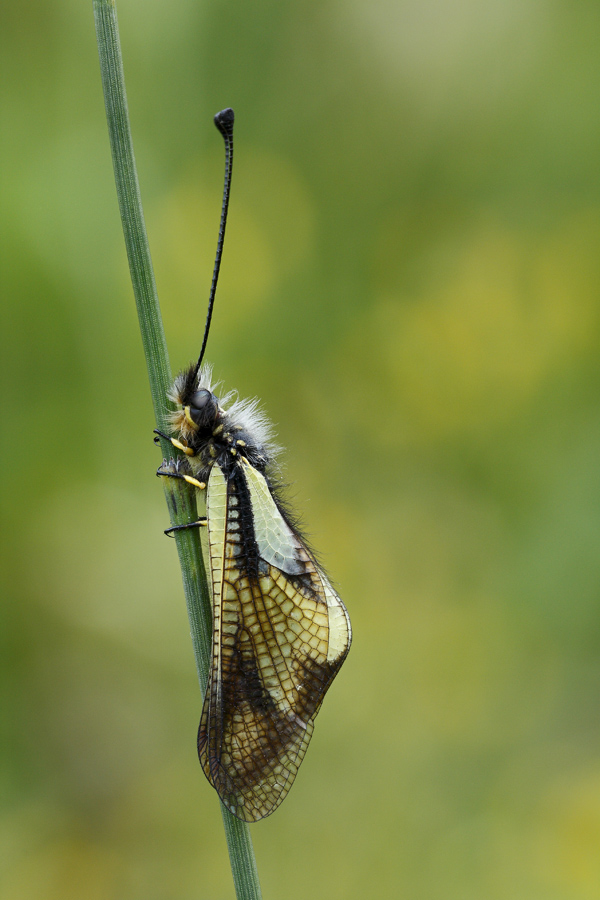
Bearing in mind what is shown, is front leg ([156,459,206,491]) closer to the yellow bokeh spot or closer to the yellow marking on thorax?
the yellow marking on thorax

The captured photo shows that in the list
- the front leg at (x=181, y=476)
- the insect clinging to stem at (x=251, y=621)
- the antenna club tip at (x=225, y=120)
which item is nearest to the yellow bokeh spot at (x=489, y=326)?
the insect clinging to stem at (x=251, y=621)

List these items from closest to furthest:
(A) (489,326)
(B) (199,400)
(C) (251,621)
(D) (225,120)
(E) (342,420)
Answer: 1. (D) (225,120)
2. (C) (251,621)
3. (B) (199,400)
4. (E) (342,420)
5. (A) (489,326)

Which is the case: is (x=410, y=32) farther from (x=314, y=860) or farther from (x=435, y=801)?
(x=314, y=860)

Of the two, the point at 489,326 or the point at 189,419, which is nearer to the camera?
the point at 189,419

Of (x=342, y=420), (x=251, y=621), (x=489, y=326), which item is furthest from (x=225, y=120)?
(x=489, y=326)

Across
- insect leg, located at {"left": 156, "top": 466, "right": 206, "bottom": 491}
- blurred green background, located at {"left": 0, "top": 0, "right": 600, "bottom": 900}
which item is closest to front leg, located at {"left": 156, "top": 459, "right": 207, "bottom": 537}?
insect leg, located at {"left": 156, "top": 466, "right": 206, "bottom": 491}

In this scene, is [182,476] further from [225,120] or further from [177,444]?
[225,120]

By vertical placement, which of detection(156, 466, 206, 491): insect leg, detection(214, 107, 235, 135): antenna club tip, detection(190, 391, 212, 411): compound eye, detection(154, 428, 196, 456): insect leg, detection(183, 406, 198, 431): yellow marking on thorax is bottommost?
detection(156, 466, 206, 491): insect leg
